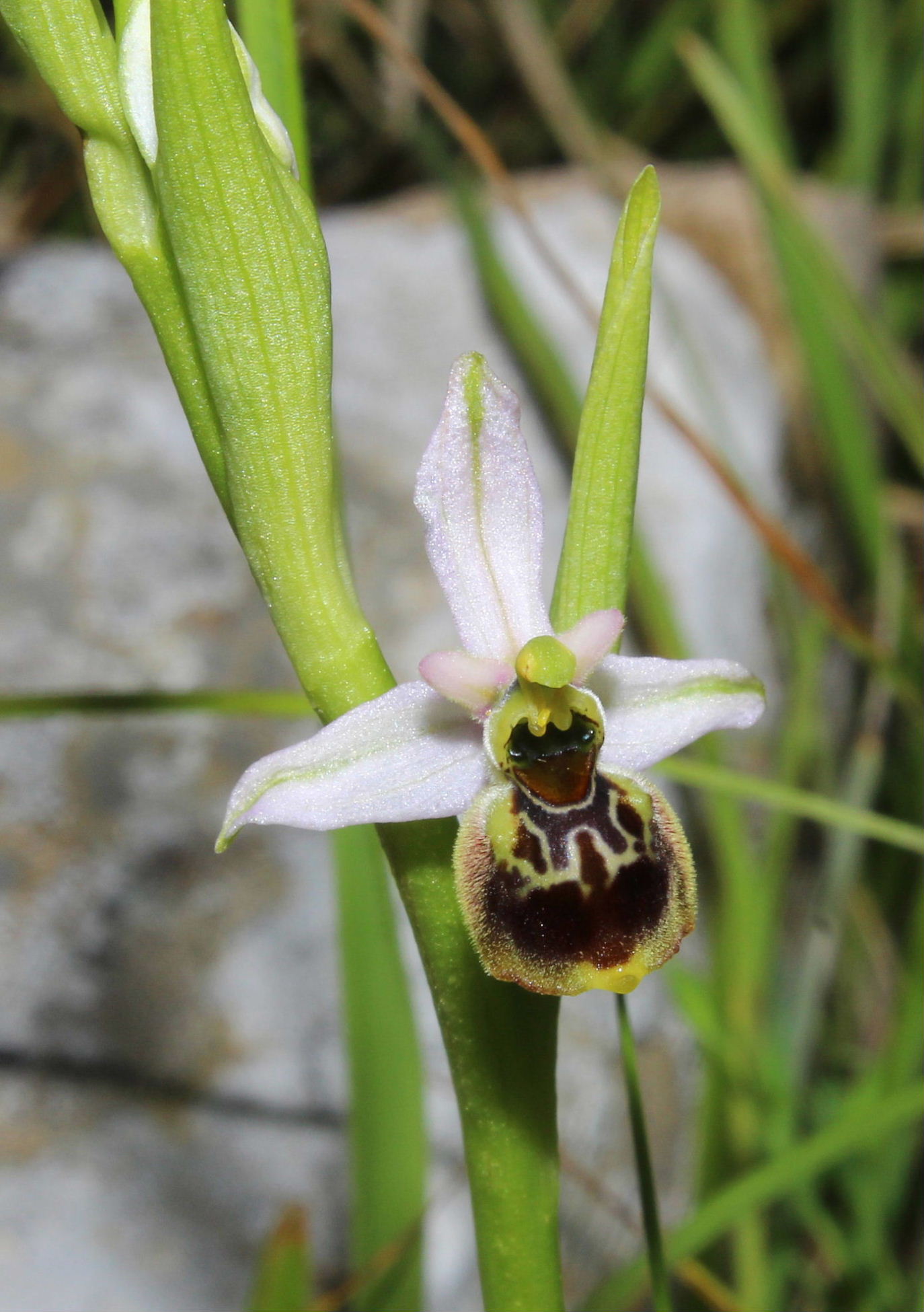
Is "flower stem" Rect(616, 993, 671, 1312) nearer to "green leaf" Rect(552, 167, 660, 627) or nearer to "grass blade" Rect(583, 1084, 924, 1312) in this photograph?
"grass blade" Rect(583, 1084, 924, 1312)

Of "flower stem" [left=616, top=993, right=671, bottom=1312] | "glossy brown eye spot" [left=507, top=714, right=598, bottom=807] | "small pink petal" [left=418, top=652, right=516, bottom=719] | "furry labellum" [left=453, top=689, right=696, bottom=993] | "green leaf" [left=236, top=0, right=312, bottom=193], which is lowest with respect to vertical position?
"flower stem" [left=616, top=993, right=671, bottom=1312]

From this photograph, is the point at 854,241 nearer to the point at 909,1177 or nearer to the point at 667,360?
the point at 667,360

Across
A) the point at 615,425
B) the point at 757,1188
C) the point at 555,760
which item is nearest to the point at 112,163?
the point at 615,425

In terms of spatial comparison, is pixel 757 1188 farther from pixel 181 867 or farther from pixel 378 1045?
pixel 181 867

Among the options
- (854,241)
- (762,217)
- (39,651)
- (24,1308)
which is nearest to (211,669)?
(39,651)

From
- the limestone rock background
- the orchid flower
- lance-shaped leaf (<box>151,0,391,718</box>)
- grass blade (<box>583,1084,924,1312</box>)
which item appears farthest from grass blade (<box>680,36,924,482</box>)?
lance-shaped leaf (<box>151,0,391,718</box>)

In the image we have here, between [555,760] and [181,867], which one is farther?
[181,867]

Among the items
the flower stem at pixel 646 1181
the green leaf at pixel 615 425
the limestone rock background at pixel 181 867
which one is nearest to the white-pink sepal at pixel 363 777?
the green leaf at pixel 615 425
